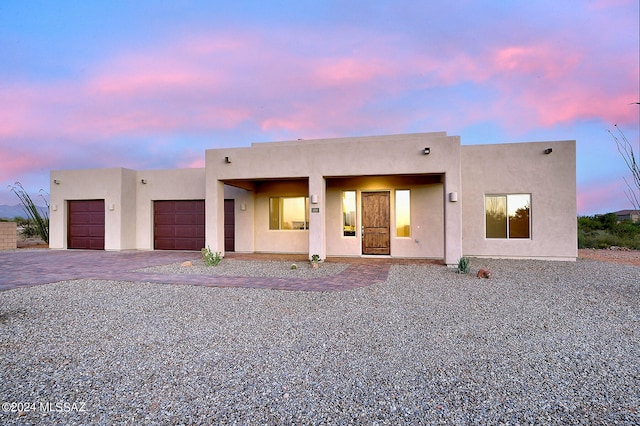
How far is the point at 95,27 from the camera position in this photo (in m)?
9.64

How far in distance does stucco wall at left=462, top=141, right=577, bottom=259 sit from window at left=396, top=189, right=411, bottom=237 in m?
2.20

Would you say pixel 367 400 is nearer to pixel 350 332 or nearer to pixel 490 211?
pixel 350 332

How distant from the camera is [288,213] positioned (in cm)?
1282

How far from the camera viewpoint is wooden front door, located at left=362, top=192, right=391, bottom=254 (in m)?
11.5

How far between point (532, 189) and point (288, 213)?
29.2 ft

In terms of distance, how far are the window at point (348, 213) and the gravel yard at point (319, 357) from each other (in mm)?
5628

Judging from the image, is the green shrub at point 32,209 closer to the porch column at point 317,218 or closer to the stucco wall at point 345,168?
the stucco wall at point 345,168

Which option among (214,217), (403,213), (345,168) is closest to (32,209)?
(214,217)

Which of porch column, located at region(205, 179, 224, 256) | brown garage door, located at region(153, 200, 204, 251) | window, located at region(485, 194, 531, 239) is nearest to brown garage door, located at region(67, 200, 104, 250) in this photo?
brown garage door, located at region(153, 200, 204, 251)

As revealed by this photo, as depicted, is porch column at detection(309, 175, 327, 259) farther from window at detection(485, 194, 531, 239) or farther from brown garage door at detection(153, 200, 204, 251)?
brown garage door at detection(153, 200, 204, 251)

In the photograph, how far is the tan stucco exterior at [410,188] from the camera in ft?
32.0

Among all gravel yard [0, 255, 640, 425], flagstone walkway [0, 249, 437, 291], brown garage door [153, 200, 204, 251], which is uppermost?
brown garage door [153, 200, 204, 251]

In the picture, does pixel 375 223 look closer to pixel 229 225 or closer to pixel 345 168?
pixel 345 168

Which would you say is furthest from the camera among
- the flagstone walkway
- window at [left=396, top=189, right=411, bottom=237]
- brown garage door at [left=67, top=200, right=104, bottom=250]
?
brown garage door at [left=67, top=200, right=104, bottom=250]
